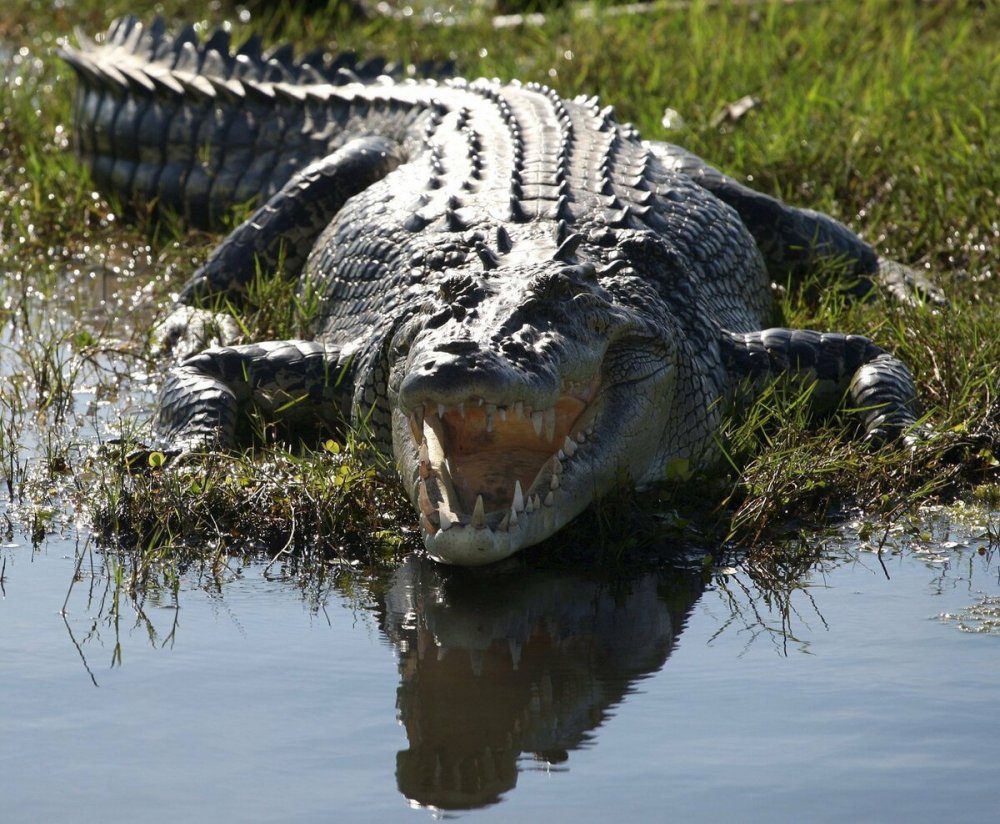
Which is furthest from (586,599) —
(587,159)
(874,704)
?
(587,159)

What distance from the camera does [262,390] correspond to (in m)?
5.23

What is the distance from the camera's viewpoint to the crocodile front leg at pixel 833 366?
5027mm

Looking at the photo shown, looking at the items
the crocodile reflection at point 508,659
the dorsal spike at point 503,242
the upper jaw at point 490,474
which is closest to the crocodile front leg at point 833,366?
the dorsal spike at point 503,242

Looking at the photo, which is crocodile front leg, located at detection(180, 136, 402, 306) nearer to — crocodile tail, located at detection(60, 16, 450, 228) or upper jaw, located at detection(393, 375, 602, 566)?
crocodile tail, located at detection(60, 16, 450, 228)

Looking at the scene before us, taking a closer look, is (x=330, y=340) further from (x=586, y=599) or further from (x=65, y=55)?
(x=65, y=55)

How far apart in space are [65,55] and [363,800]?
19.6ft

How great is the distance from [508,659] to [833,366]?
2037 mm

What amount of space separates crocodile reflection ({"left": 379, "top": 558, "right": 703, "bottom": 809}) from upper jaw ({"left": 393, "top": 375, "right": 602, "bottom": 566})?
0.15m

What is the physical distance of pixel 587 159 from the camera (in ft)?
19.0

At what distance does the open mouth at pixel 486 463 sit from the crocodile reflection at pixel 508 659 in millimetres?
197

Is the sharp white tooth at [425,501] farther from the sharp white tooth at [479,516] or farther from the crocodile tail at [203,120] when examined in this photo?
the crocodile tail at [203,120]

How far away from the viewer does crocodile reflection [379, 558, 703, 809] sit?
3080 millimetres

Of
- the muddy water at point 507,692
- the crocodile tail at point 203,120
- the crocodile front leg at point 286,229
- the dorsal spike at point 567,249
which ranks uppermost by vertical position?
the crocodile tail at point 203,120

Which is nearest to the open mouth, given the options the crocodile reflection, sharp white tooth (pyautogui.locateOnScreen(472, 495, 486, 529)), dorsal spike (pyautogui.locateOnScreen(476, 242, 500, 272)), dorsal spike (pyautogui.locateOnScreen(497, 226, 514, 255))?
sharp white tooth (pyautogui.locateOnScreen(472, 495, 486, 529))
